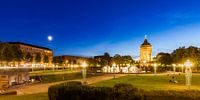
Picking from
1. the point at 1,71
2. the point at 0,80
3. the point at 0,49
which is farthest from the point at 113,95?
the point at 0,49

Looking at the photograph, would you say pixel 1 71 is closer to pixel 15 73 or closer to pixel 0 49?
pixel 15 73

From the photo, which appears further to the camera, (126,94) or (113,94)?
(113,94)

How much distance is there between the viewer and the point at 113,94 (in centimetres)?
2194

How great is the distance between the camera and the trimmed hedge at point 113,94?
21.2 m

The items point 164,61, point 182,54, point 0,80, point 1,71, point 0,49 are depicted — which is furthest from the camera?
point 164,61

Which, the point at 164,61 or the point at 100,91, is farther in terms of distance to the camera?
the point at 164,61

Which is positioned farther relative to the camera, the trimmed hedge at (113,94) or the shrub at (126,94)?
the shrub at (126,94)

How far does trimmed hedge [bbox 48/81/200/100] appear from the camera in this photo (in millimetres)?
21172

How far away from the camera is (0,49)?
11888cm

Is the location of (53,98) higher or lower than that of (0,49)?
lower

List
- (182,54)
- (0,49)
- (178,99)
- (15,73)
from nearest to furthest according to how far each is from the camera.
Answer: (178,99) < (15,73) < (0,49) < (182,54)

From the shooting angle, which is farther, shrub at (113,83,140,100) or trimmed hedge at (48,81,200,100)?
shrub at (113,83,140,100)

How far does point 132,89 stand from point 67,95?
4.95m

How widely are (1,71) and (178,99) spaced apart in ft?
186
